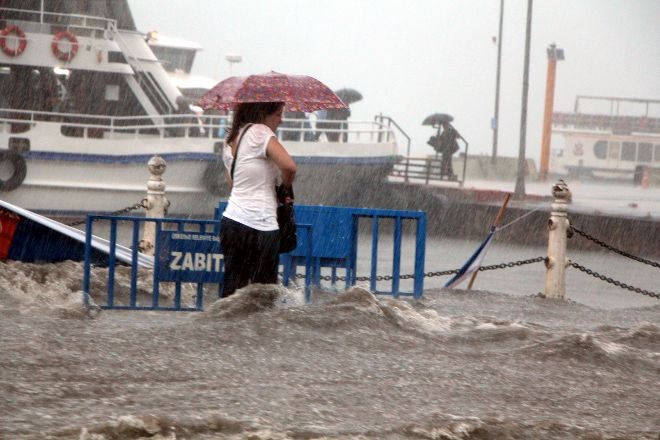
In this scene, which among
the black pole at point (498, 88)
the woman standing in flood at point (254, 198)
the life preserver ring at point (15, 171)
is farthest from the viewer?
the black pole at point (498, 88)

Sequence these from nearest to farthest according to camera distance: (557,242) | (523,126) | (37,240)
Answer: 1. (37,240)
2. (557,242)
3. (523,126)

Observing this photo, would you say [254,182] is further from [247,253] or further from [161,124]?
[161,124]

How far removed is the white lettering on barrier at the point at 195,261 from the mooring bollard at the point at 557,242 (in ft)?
16.8

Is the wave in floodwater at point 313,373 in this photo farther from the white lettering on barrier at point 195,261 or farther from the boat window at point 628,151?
the boat window at point 628,151

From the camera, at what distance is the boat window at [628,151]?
269ft

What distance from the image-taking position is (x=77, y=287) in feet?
38.8

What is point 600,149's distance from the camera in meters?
82.9

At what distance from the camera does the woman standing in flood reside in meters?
7.64

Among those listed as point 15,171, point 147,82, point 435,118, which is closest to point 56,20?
point 147,82

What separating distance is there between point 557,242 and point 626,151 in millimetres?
71582

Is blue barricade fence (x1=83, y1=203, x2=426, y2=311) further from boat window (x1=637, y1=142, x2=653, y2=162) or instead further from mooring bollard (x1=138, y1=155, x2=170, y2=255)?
boat window (x1=637, y1=142, x2=653, y2=162)

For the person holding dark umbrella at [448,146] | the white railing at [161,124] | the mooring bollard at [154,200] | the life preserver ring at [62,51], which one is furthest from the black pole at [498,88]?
the mooring bollard at [154,200]

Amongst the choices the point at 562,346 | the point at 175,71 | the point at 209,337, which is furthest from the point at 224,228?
the point at 175,71

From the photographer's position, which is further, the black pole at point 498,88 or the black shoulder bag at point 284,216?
the black pole at point 498,88
